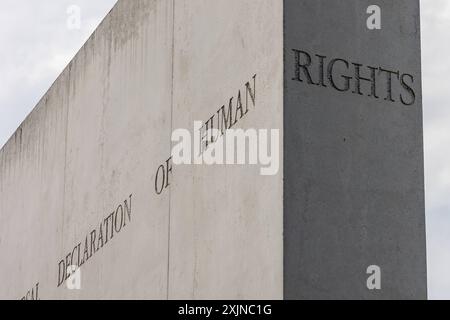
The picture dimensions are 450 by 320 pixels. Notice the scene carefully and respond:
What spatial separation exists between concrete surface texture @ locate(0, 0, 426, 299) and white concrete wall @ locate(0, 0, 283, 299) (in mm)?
15

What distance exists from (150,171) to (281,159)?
7.03 ft

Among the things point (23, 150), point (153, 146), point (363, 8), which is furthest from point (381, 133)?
point (23, 150)

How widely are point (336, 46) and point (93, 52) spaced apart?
3617 mm

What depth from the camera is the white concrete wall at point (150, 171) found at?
7.93m

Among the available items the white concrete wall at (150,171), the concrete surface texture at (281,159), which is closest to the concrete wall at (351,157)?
the concrete surface texture at (281,159)

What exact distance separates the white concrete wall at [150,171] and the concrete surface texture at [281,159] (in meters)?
0.02

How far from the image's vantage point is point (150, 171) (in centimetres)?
959

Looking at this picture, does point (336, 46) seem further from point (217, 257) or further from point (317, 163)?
point (217, 257)

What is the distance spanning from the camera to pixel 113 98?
34.4 feet

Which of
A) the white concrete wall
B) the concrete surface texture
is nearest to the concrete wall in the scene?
the concrete surface texture

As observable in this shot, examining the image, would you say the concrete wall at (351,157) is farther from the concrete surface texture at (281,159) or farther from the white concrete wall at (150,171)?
the white concrete wall at (150,171)

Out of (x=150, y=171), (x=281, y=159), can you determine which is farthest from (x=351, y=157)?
(x=150, y=171)

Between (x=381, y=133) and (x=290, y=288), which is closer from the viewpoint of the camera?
(x=290, y=288)

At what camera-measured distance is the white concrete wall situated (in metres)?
7.93
